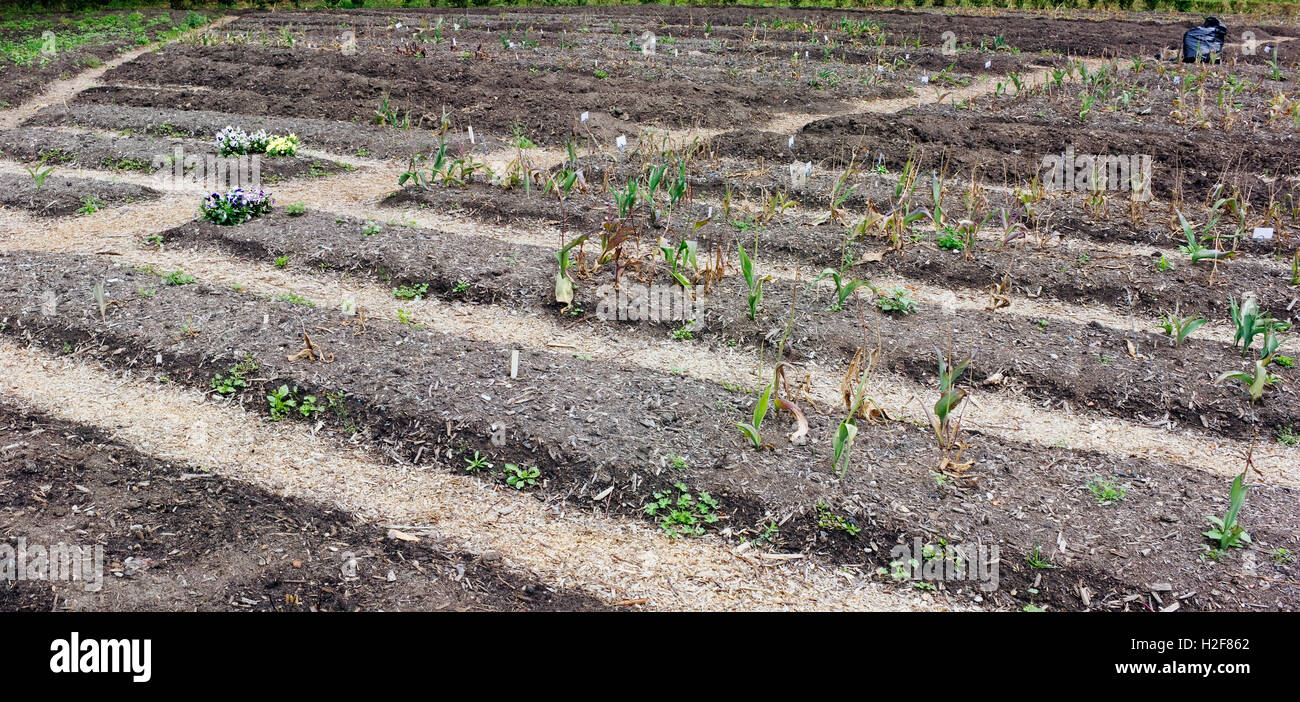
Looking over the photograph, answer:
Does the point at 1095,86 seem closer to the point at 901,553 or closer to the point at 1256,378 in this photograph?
the point at 1256,378

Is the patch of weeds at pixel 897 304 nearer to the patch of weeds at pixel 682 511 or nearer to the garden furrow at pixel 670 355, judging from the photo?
the garden furrow at pixel 670 355

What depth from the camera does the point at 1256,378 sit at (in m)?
4.01

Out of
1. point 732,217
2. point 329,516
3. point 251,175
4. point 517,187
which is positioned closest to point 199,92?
point 251,175

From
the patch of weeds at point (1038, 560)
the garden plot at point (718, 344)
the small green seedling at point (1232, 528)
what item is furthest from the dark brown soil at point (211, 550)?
the small green seedling at point (1232, 528)

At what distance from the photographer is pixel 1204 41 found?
40.1 ft

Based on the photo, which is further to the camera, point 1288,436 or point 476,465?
point 1288,436

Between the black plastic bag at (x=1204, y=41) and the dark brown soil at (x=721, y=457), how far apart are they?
11.2m

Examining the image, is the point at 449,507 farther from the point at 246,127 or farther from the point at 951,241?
the point at 246,127

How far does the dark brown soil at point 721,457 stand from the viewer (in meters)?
3.09

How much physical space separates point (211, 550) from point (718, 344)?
2.70 m

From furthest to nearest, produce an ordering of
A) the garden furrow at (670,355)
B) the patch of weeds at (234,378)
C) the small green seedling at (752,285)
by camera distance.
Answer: the small green seedling at (752,285), the patch of weeds at (234,378), the garden furrow at (670,355)

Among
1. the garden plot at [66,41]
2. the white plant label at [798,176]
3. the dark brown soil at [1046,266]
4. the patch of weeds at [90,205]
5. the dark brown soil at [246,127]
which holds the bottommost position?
the dark brown soil at [1046,266]

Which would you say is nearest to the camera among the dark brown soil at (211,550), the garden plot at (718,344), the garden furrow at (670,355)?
the dark brown soil at (211,550)

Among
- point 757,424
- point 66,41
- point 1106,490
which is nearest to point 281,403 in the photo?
point 757,424
